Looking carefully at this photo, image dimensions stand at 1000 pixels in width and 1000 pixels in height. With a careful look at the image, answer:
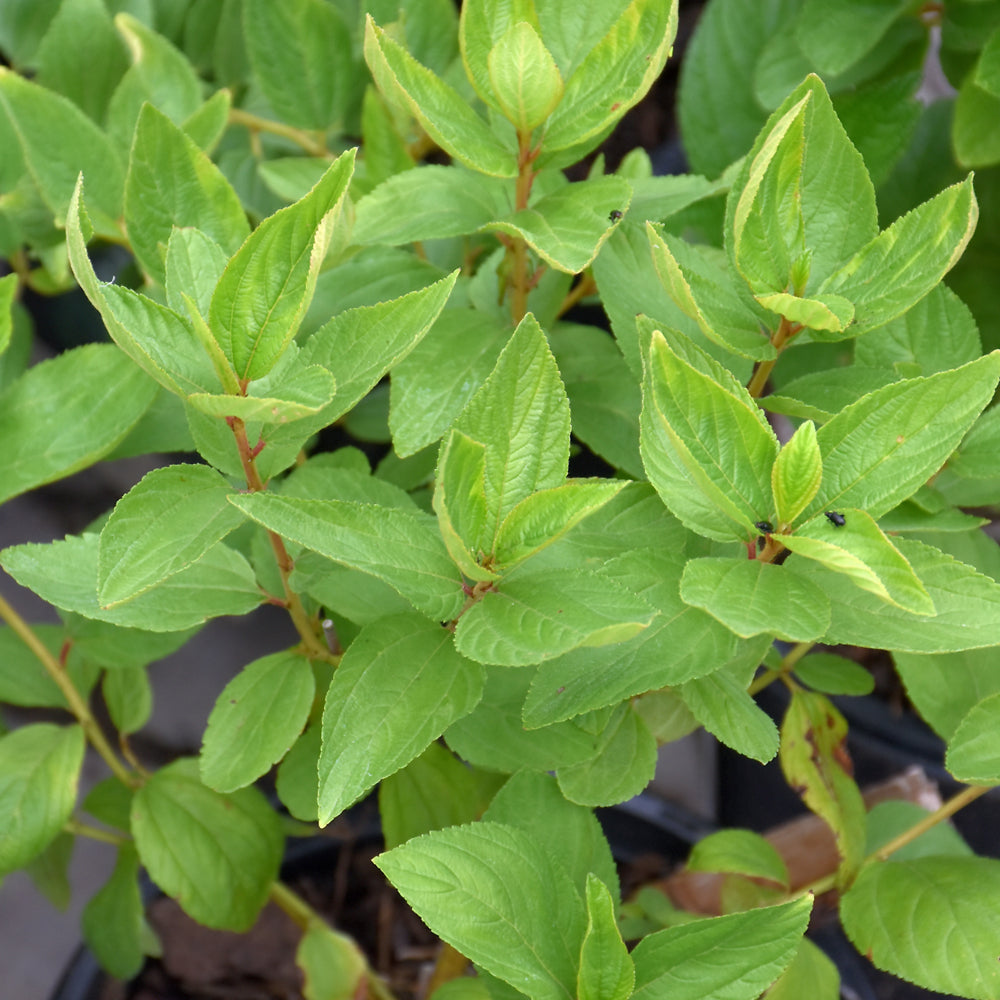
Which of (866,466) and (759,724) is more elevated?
(866,466)

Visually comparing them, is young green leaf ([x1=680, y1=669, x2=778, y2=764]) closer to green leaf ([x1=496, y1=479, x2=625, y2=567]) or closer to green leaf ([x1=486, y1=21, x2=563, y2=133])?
green leaf ([x1=496, y1=479, x2=625, y2=567])

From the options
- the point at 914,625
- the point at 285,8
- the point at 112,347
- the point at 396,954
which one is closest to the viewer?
the point at 914,625

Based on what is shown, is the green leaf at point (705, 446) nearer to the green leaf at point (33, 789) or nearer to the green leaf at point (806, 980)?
the green leaf at point (806, 980)

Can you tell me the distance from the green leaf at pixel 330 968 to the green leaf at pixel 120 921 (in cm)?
12

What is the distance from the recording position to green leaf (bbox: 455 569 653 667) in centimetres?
34

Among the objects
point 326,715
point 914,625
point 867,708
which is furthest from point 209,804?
point 867,708

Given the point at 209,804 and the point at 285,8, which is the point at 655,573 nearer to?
the point at 209,804

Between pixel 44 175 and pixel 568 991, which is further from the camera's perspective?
pixel 44 175

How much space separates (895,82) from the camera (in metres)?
0.74

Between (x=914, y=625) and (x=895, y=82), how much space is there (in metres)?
0.51

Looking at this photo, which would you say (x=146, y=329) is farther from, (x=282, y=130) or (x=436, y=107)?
(x=282, y=130)

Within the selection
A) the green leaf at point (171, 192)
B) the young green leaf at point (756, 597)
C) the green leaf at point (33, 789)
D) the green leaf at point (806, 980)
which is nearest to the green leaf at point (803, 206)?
the young green leaf at point (756, 597)

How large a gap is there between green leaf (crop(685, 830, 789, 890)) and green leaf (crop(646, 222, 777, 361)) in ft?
0.92

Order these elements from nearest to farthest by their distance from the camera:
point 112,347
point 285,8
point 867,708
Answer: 1. point 112,347
2. point 285,8
3. point 867,708
